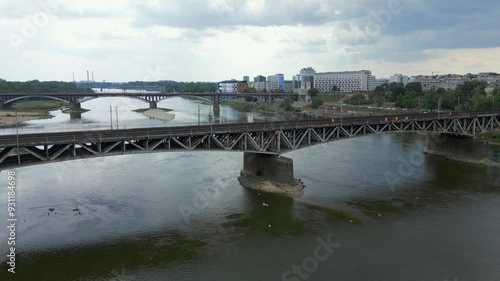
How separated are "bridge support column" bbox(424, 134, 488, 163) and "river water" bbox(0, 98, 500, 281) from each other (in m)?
4.98

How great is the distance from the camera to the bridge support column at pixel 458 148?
52.9 meters

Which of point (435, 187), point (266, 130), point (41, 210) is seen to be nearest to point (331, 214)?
point (266, 130)

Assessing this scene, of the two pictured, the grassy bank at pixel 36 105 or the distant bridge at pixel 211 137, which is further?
the grassy bank at pixel 36 105

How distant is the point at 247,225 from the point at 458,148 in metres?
40.0

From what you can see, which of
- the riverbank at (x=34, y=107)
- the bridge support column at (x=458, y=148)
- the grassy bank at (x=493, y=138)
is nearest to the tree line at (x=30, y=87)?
the riverbank at (x=34, y=107)

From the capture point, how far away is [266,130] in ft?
124

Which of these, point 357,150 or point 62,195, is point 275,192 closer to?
point 62,195

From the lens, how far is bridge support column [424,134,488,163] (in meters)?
52.9

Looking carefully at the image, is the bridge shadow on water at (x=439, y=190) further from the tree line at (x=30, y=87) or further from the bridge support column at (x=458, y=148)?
the tree line at (x=30, y=87)

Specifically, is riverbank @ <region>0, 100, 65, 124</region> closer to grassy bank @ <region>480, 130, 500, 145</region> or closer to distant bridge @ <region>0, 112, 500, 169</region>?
distant bridge @ <region>0, 112, 500, 169</region>

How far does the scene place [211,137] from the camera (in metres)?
34.5

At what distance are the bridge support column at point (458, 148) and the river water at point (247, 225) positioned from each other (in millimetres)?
4983

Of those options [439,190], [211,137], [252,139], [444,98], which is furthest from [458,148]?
[444,98]

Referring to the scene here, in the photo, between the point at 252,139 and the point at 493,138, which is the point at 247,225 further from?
the point at 493,138
